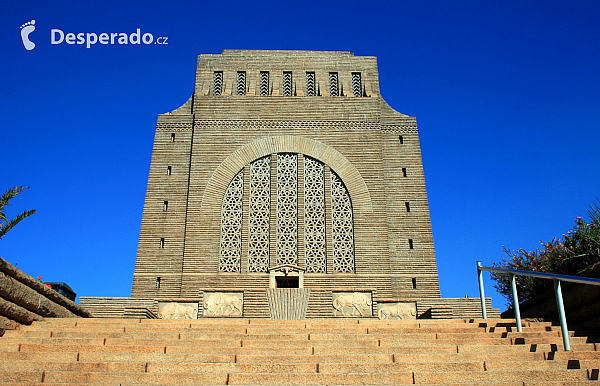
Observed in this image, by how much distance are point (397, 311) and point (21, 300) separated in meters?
10.1

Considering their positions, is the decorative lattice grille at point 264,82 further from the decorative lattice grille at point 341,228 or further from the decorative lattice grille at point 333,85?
the decorative lattice grille at point 341,228

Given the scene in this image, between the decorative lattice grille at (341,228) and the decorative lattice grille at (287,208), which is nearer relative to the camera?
the decorative lattice grille at (341,228)

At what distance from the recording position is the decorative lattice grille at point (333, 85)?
20.3 metres

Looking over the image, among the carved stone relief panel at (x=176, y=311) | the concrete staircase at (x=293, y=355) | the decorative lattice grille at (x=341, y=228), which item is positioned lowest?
the concrete staircase at (x=293, y=355)

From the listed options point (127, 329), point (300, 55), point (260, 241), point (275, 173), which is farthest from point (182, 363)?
point (300, 55)

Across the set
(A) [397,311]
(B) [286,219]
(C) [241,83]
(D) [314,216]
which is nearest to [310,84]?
(C) [241,83]

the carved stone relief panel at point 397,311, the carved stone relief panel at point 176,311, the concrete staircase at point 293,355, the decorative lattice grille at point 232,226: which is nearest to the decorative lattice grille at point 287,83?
the decorative lattice grille at point 232,226

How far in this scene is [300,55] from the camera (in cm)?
2069

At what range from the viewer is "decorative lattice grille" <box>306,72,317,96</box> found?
20219mm

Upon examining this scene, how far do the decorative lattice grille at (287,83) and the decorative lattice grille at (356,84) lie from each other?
2330 mm

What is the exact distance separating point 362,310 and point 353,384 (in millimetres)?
10329

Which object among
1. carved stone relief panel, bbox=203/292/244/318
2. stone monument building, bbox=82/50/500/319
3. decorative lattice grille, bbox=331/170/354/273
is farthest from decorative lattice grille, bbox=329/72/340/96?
carved stone relief panel, bbox=203/292/244/318

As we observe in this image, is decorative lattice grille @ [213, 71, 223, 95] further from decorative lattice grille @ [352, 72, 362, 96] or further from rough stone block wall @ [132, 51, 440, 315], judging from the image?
decorative lattice grille @ [352, 72, 362, 96]

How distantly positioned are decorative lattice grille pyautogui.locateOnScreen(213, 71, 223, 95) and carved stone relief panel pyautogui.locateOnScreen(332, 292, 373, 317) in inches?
343
